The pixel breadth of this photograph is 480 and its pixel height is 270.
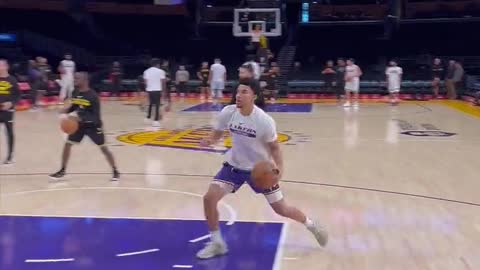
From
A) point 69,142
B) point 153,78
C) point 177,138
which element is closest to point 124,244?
point 69,142

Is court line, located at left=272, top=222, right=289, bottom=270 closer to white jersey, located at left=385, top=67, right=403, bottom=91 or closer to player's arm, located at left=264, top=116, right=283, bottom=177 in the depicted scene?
player's arm, located at left=264, top=116, right=283, bottom=177

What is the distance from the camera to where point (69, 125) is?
785cm

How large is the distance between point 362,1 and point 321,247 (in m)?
33.1

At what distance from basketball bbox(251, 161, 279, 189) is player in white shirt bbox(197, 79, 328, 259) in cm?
11

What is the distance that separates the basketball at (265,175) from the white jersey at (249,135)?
0.61ft

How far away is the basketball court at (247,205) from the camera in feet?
17.2

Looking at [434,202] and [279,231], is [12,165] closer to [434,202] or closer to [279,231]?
[279,231]

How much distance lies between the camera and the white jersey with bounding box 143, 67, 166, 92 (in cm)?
1434

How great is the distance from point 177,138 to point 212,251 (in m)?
7.85

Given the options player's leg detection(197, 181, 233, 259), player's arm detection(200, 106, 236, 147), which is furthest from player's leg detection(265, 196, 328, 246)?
player's arm detection(200, 106, 236, 147)

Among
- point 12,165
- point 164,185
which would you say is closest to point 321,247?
point 164,185

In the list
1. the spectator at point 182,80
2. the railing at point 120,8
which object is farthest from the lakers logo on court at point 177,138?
the railing at point 120,8

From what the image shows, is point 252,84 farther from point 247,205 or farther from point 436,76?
point 436,76

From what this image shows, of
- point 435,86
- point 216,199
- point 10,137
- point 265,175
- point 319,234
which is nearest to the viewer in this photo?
point 265,175
